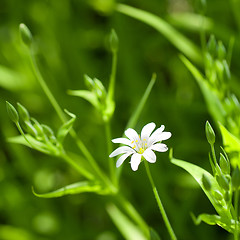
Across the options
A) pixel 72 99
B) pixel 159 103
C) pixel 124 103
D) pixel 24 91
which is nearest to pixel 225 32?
pixel 159 103

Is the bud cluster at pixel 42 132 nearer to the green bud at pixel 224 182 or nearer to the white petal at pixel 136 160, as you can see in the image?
the white petal at pixel 136 160

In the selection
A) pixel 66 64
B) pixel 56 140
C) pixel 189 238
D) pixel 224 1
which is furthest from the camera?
pixel 66 64

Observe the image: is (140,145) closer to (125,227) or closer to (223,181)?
(223,181)

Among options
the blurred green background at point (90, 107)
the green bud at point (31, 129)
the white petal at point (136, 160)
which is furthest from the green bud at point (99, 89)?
the blurred green background at point (90, 107)

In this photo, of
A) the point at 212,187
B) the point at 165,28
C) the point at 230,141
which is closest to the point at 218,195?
the point at 212,187

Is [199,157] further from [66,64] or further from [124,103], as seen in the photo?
[66,64]
